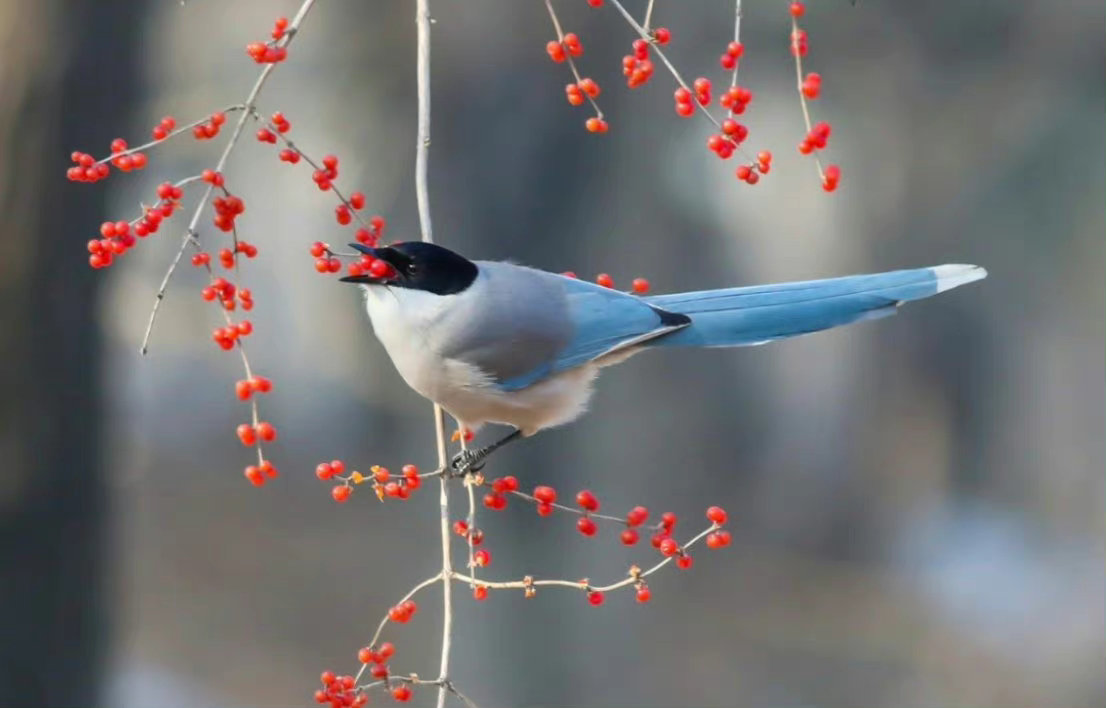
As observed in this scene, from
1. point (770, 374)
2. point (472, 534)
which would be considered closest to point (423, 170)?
point (472, 534)

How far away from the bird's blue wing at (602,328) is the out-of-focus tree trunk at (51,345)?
1552mm

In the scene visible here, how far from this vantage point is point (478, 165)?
473cm

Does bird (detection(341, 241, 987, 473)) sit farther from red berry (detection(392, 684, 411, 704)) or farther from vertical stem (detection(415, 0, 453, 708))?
red berry (detection(392, 684, 411, 704))

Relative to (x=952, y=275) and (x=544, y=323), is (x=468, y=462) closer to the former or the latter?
(x=544, y=323)

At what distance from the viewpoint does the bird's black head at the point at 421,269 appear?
196cm

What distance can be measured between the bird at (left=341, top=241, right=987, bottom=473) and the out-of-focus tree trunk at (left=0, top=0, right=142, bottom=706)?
4.80ft

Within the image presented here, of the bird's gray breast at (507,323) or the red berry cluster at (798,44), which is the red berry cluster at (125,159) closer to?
the bird's gray breast at (507,323)

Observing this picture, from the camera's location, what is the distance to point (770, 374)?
567cm

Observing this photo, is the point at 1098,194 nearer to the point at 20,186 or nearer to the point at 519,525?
the point at 519,525

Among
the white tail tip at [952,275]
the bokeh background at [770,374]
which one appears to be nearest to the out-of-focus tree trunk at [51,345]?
the bokeh background at [770,374]

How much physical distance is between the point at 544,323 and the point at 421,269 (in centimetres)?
30

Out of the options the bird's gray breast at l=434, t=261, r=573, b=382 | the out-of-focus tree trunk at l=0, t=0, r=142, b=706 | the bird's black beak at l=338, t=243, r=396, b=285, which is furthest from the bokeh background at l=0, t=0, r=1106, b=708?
the bird's black beak at l=338, t=243, r=396, b=285

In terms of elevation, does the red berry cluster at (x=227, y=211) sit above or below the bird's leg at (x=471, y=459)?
above

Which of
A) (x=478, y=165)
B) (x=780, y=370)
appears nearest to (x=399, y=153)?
(x=478, y=165)
